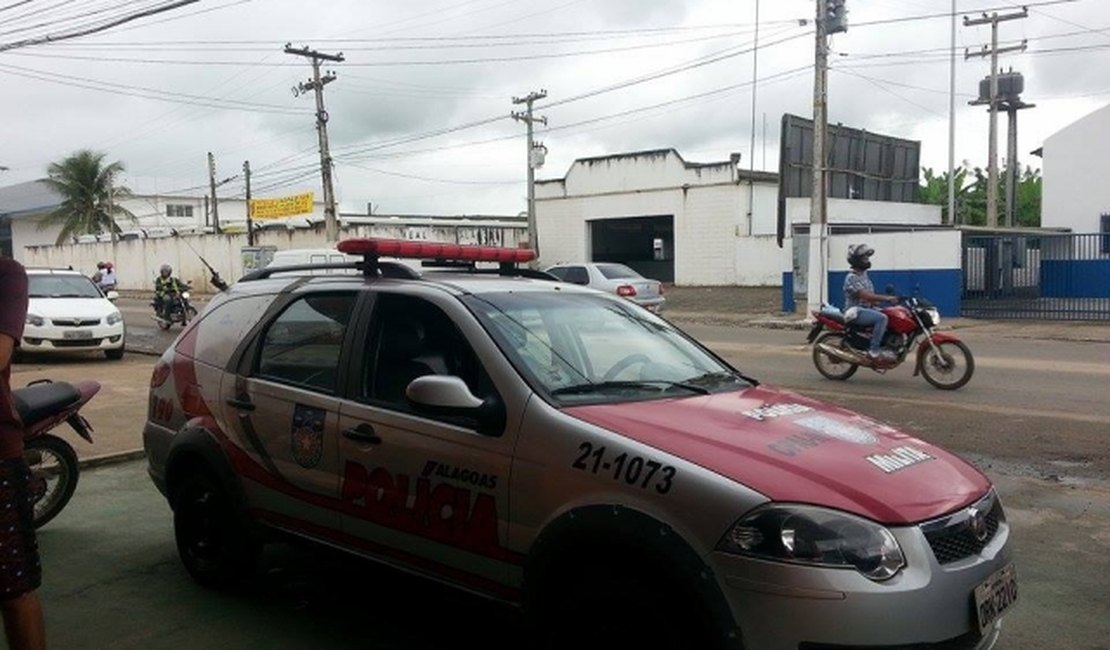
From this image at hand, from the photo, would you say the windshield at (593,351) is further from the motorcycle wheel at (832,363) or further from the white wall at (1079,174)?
the white wall at (1079,174)

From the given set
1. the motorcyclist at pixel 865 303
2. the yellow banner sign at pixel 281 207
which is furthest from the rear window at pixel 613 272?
the yellow banner sign at pixel 281 207

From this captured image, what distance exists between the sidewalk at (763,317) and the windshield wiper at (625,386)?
17.0m

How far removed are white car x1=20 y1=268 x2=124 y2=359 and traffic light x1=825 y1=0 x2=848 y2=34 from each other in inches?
634

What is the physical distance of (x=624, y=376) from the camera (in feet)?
13.0

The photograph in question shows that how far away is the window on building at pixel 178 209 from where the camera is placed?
240ft

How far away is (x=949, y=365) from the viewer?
1145 centimetres

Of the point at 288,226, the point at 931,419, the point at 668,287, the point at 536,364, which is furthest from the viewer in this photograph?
the point at 288,226

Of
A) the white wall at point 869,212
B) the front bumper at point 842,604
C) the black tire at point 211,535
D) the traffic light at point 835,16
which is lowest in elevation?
the black tire at point 211,535

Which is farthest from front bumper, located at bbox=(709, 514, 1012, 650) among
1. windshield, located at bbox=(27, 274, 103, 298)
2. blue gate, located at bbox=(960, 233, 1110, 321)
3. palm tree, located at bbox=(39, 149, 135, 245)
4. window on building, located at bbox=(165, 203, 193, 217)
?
window on building, located at bbox=(165, 203, 193, 217)

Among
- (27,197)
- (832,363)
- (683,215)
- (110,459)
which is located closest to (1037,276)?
(832,363)

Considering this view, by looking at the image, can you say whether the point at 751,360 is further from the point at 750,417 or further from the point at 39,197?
the point at 39,197

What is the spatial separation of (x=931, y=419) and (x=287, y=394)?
7.01 m

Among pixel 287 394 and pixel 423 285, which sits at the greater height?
pixel 423 285

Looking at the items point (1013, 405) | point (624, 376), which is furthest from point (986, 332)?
point (624, 376)
